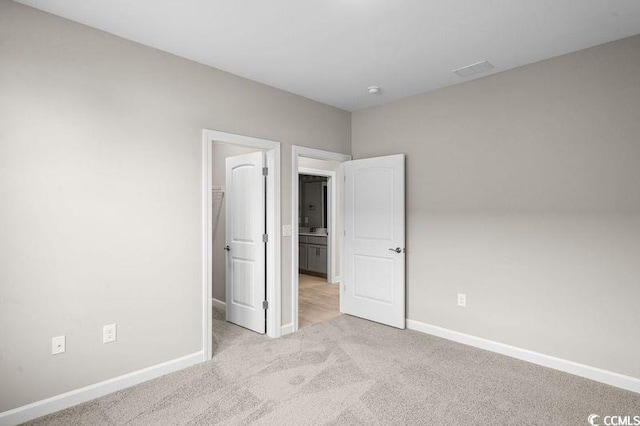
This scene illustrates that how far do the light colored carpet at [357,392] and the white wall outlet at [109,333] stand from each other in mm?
389

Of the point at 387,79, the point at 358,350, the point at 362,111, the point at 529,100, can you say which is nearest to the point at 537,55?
the point at 529,100

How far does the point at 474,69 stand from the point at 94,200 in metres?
3.32

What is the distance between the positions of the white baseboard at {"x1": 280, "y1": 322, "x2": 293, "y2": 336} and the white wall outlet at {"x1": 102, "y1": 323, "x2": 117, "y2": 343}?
1.60 m

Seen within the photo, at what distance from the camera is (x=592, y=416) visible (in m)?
2.21

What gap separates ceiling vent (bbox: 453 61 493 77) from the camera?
2.99 metres

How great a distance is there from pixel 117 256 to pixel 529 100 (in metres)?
3.66

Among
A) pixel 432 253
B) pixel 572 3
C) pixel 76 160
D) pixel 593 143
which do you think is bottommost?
pixel 432 253

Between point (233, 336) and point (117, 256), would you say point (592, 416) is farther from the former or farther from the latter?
point (117, 256)

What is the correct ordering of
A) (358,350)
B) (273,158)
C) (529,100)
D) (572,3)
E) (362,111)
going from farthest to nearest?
(362,111) → (273,158) → (358,350) → (529,100) → (572,3)

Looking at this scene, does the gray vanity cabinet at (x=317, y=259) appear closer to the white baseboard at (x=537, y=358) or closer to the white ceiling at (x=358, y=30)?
the white baseboard at (x=537, y=358)

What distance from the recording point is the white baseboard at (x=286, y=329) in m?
3.61

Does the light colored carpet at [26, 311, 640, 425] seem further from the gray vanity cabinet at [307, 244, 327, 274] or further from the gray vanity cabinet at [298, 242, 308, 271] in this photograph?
the gray vanity cabinet at [298, 242, 308, 271]

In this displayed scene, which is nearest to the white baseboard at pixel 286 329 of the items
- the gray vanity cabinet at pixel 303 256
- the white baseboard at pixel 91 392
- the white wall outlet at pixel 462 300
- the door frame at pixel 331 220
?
the white baseboard at pixel 91 392

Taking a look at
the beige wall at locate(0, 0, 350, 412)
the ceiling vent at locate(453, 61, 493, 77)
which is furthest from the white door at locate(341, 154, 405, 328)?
the beige wall at locate(0, 0, 350, 412)
